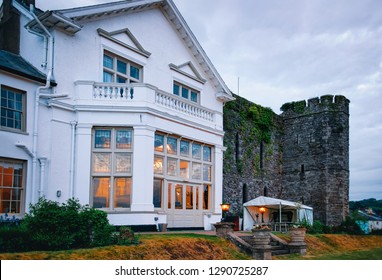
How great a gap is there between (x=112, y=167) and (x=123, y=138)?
113 cm

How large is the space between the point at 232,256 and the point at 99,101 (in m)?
7.08

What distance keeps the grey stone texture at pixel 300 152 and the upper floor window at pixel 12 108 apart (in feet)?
55.1

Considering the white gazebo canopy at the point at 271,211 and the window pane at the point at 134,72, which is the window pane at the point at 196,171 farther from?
the white gazebo canopy at the point at 271,211

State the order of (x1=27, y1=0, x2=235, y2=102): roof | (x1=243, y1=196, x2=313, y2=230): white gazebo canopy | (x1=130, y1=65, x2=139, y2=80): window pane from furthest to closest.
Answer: (x1=243, y1=196, x2=313, y2=230): white gazebo canopy → (x1=130, y1=65, x2=139, y2=80): window pane → (x1=27, y1=0, x2=235, y2=102): roof

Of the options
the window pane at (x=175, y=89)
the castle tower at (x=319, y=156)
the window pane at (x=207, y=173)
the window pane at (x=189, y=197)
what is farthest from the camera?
the castle tower at (x=319, y=156)

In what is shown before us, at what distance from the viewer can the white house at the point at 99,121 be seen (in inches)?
595

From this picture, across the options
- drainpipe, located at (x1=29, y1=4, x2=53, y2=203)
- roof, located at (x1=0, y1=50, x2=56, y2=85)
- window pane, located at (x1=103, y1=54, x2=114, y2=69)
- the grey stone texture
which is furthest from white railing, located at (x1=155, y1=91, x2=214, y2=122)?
the grey stone texture

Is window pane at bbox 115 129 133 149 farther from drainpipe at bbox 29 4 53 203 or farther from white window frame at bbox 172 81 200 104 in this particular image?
white window frame at bbox 172 81 200 104

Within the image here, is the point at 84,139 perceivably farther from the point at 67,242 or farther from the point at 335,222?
the point at 335,222

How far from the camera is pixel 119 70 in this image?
18.8 m

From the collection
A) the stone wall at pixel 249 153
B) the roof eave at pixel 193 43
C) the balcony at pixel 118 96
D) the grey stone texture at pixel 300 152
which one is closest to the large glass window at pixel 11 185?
the balcony at pixel 118 96

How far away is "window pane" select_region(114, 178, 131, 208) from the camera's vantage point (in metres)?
16.8

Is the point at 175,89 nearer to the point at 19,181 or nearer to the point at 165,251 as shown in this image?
the point at 19,181

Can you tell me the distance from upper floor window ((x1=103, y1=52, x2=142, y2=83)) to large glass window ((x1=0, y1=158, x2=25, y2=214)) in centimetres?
496
